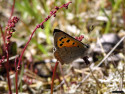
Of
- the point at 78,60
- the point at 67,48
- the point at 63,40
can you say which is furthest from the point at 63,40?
the point at 78,60

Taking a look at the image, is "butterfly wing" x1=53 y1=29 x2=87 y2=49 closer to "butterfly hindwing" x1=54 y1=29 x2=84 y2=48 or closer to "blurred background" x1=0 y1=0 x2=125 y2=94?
"butterfly hindwing" x1=54 y1=29 x2=84 y2=48

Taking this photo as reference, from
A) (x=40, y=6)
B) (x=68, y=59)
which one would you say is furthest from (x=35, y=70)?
(x=40, y=6)

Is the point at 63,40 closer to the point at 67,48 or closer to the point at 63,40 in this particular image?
the point at 63,40

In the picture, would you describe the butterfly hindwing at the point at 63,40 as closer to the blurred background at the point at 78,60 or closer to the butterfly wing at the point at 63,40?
the butterfly wing at the point at 63,40

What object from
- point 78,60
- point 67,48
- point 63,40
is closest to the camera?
point 63,40

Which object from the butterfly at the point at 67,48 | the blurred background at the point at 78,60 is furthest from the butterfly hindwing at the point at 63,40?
the blurred background at the point at 78,60

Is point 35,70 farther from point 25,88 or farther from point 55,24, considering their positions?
point 55,24

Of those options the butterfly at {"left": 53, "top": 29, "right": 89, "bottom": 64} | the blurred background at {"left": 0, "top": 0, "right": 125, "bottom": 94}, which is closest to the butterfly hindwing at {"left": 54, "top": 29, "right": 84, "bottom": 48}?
the butterfly at {"left": 53, "top": 29, "right": 89, "bottom": 64}

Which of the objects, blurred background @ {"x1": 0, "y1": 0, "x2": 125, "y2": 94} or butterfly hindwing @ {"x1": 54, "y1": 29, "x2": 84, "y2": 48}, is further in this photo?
blurred background @ {"x1": 0, "y1": 0, "x2": 125, "y2": 94}
